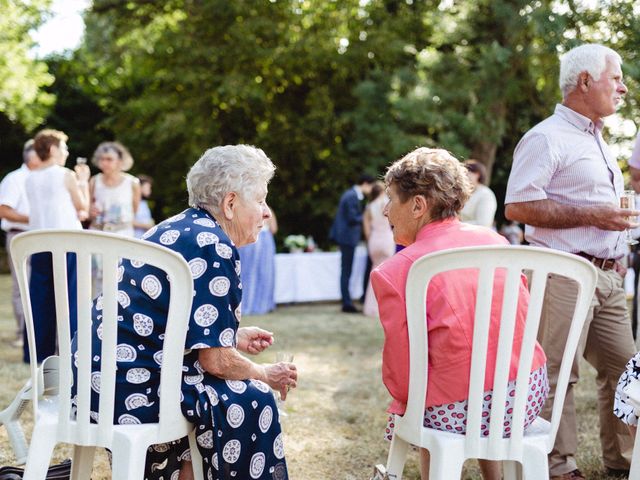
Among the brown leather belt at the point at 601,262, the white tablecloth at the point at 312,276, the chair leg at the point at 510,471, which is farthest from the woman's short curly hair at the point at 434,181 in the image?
the white tablecloth at the point at 312,276

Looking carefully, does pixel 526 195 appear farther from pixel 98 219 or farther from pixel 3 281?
pixel 3 281

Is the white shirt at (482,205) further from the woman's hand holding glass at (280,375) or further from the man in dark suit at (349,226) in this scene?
the woman's hand holding glass at (280,375)

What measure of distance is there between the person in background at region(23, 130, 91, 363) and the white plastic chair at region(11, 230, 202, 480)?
10.5 feet

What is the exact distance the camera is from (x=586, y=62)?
306 centimetres

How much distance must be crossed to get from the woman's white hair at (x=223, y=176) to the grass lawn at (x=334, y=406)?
1.60 metres

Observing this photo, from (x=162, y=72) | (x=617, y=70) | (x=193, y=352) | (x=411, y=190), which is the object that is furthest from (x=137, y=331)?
(x=162, y=72)

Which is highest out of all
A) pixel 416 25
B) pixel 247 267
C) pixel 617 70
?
pixel 416 25

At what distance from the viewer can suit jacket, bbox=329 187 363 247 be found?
32.2 ft

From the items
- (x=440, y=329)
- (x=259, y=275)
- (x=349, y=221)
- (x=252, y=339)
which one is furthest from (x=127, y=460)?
(x=349, y=221)

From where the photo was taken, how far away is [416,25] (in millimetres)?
15062

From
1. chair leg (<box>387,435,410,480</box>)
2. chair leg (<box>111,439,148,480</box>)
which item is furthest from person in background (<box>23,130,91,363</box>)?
chair leg (<box>387,435,410,480</box>)

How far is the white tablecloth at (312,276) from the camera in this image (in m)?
10.4

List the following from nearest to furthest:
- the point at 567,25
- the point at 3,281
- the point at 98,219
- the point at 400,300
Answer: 1. the point at 400,300
2. the point at 98,219
3. the point at 567,25
4. the point at 3,281

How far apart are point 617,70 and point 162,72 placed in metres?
14.4
